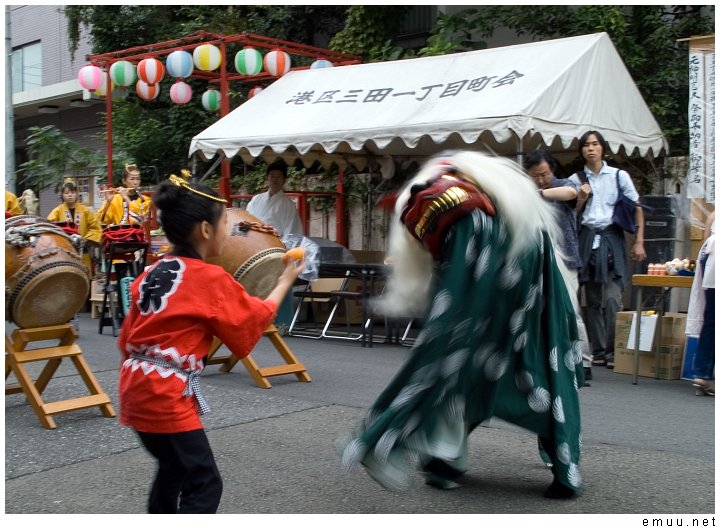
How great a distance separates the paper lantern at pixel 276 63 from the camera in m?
10.3

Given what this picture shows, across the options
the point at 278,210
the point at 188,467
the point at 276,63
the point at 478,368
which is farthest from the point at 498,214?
the point at 276,63

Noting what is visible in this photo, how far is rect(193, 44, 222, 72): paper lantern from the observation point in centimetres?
1021

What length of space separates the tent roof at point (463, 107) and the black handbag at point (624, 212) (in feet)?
2.93

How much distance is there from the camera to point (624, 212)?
22.2 ft

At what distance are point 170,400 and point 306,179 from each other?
1005 centimetres

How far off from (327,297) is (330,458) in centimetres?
461

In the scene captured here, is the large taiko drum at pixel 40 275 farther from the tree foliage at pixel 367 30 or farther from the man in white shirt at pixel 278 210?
the tree foliage at pixel 367 30

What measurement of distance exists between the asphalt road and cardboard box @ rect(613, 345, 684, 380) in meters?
0.14

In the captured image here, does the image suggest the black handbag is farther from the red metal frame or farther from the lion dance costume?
the red metal frame

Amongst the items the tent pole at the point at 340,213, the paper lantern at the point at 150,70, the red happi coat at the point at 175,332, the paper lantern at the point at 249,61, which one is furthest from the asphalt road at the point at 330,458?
the paper lantern at the point at 150,70

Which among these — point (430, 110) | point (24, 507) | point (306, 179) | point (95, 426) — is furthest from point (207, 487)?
point (306, 179)

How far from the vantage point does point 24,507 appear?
3.66 metres

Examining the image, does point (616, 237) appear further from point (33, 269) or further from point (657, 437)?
point (33, 269)

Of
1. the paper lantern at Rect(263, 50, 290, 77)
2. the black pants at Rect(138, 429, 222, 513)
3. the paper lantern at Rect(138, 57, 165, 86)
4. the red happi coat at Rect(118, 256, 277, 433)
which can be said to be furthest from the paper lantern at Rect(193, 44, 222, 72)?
the black pants at Rect(138, 429, 222, 513)
